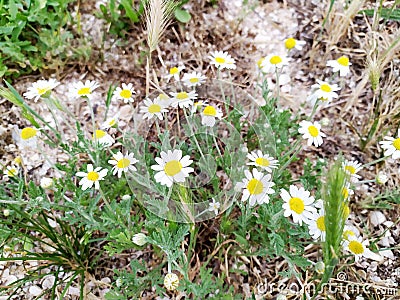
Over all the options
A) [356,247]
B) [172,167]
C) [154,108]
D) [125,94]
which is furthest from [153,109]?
[356,247]

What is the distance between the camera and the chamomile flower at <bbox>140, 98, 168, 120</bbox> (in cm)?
131

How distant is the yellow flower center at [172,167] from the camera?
1.14m

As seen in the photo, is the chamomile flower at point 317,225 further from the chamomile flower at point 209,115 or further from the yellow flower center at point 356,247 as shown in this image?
the chamomile flower at point 209,115

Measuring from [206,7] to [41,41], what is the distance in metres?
0.66

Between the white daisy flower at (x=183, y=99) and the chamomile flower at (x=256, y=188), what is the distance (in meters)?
0.28

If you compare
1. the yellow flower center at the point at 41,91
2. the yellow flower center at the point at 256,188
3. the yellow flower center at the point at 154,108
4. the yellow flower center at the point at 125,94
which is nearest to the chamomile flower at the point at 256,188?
the yellow flower center at the point at 256,188

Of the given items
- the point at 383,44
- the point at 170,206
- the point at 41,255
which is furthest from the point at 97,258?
the point at 383,44

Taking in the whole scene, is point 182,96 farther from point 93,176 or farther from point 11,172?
point 11,172

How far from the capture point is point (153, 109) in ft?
4.30

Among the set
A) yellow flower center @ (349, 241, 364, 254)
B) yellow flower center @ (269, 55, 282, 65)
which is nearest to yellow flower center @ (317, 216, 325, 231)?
yellow flower center @ (349, 241, 364, 254)

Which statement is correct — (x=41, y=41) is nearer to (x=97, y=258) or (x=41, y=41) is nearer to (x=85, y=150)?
(x=85, y=150)

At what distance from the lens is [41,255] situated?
4.32 ft

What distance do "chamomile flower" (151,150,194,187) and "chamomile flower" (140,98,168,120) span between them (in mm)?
173

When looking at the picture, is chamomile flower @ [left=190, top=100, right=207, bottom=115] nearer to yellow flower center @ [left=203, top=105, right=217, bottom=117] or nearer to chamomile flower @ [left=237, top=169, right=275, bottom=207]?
yellow flower center @ [left=203, top=105, right=217, bottom=117]
